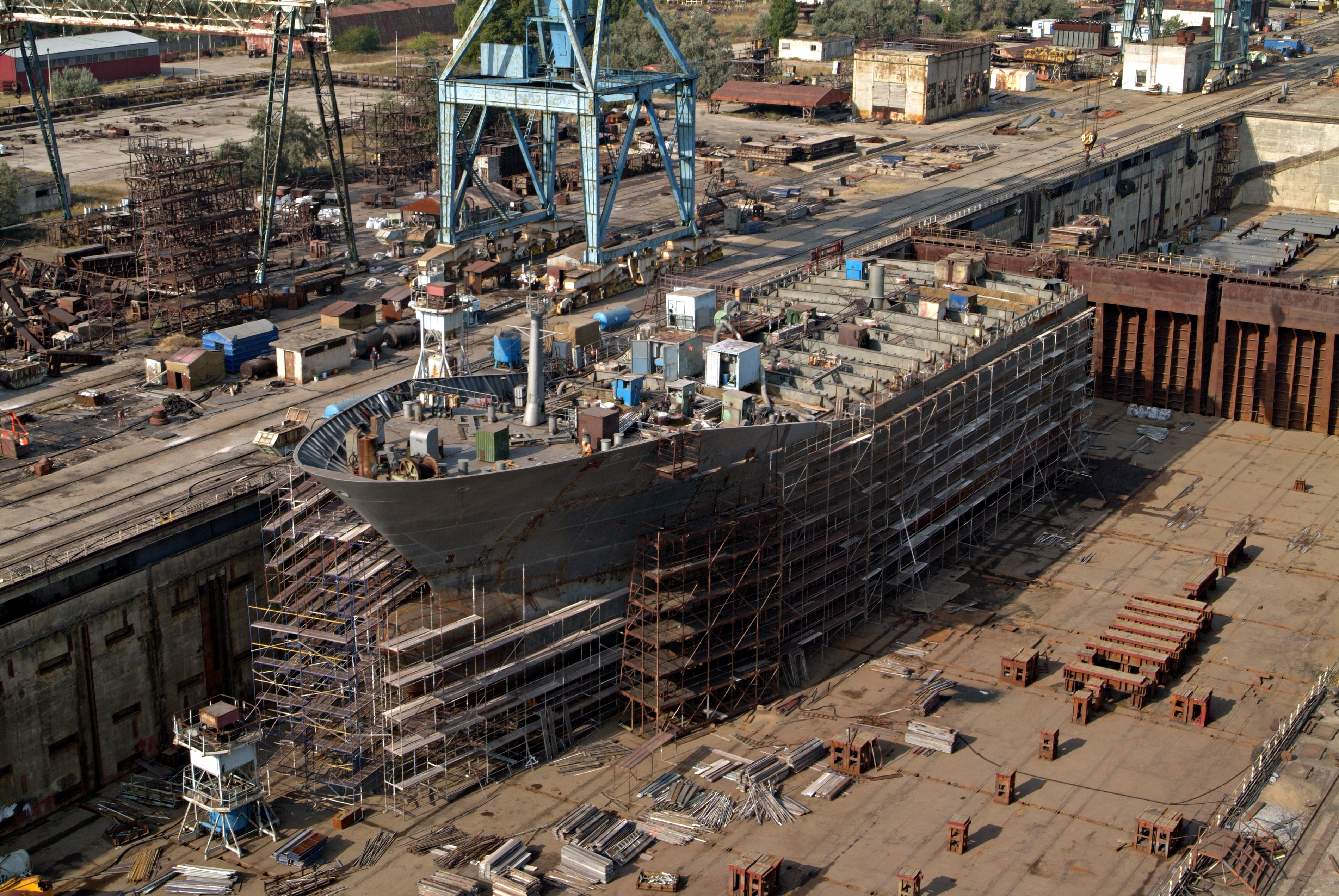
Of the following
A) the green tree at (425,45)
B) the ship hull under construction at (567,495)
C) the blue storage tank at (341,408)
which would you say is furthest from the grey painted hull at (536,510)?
the green tree at (425,45)

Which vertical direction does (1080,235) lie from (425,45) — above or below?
below

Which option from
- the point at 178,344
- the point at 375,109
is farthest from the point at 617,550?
the point at 375,109

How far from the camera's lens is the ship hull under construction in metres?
36.1

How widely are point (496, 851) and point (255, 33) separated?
5575 centimetres

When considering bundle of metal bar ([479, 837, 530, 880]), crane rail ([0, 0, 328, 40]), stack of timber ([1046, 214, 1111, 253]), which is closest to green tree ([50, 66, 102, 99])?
crane rail ([0, 0, 328, 40])

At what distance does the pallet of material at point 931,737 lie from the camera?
3850 cm

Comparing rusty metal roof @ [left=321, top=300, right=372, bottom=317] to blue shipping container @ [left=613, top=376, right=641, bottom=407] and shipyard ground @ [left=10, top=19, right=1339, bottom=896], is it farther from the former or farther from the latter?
blue shipping container @ [left=613, top=376, right=641, bottom=407]

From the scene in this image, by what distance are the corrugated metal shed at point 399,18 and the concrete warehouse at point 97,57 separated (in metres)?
20.6

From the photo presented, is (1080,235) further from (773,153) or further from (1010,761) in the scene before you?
(1010,761)

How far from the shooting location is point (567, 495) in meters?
37.4

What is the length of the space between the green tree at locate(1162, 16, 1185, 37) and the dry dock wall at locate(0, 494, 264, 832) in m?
127

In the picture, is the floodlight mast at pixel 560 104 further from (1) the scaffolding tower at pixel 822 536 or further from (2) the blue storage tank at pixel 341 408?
(2) the blue storage tank at pixel 341 408

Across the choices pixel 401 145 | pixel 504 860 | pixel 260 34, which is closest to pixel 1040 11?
pixel 401 145

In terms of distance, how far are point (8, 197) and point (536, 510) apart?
57.1 meters
